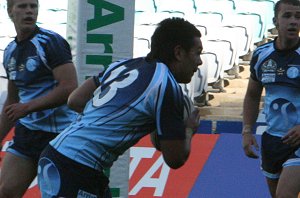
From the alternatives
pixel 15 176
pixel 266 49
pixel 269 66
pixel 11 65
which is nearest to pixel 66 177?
pixel 15 176

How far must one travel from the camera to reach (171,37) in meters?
4.48

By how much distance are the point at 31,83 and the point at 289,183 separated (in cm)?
175

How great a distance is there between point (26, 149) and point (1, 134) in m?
0.32

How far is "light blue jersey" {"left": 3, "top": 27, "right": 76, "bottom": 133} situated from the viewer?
20.6 ft

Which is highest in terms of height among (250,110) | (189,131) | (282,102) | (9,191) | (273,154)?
(189,131)

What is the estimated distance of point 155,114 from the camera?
4461mm

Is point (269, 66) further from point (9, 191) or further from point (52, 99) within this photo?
point (9, 191)

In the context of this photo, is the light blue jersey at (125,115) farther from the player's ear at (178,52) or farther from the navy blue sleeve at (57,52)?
the navy blue sleeve at (57,52)

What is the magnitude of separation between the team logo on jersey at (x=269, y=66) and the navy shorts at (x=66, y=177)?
7.43ft

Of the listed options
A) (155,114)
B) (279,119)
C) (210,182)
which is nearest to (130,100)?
(155,114)

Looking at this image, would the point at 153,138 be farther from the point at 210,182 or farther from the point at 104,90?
the point at 210,182

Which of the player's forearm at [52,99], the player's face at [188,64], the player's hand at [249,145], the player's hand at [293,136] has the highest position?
the player's face at [188,64]

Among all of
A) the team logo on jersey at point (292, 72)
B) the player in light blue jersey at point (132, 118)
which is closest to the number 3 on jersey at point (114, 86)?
the player in light blue jersey at point (132, 118)

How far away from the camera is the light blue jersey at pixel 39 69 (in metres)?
6.27
